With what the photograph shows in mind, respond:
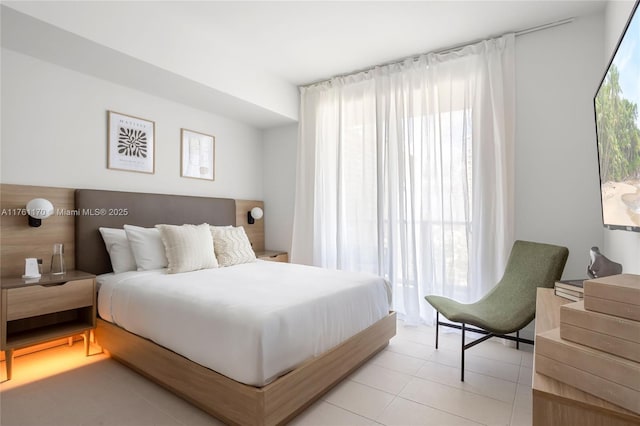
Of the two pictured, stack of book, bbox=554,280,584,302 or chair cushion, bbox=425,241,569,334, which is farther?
chair cushion, bbox=425,241,569,334

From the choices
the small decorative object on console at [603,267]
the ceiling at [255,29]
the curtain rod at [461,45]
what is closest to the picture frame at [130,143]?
the ceiling at [255,29]

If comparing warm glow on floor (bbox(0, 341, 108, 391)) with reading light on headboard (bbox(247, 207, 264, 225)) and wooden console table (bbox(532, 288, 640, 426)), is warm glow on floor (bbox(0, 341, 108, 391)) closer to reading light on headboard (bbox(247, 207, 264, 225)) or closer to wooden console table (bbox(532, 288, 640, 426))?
reading light on headboard (bbox(247, 207, 264, 225))

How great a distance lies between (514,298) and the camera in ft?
8.61

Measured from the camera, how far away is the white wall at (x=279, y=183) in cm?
468

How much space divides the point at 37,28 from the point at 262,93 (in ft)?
6.90

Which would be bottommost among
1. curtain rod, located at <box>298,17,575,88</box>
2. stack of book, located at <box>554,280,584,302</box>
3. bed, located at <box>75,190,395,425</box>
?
bed, located at <box>75,190,395,425</box>

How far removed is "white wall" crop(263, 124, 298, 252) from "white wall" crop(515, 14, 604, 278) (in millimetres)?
2780

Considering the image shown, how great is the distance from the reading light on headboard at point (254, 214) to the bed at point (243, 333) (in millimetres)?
1344

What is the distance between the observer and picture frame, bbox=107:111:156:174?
322cm

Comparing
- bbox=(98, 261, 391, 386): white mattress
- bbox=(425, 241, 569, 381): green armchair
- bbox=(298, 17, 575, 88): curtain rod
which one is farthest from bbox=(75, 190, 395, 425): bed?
bbox=(298, 17, 575, 88): curtain rod

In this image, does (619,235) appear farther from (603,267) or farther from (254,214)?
(254,214)

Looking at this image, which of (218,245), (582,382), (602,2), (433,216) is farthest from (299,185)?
(582,382)

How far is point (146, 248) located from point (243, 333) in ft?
5.87

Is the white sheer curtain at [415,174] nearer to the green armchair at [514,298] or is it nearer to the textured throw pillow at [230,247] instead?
the green armchair at [514,298]
